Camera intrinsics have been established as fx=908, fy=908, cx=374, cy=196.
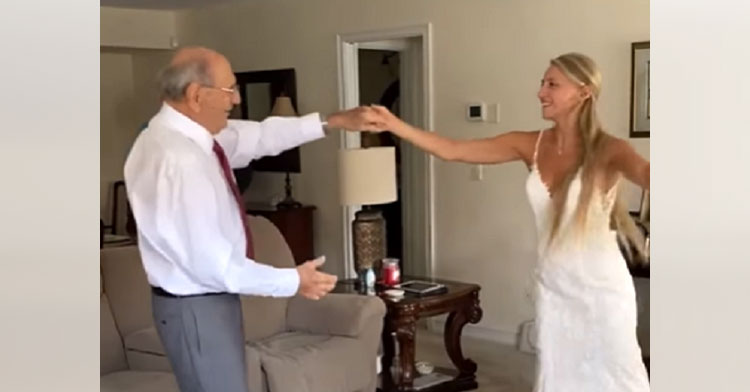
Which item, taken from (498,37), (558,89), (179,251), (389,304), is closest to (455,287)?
(389,304)

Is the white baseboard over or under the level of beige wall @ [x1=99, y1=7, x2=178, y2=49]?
under

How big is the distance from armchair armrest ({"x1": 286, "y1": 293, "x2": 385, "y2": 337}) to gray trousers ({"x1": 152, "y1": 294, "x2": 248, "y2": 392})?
5.07ft

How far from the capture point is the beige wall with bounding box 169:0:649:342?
4648mm

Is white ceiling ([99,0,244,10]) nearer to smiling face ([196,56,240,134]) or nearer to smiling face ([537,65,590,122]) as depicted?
smiling face ([537,65,590,122])

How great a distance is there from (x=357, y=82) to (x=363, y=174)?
181cm

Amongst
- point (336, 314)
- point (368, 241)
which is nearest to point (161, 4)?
point (368, 241)

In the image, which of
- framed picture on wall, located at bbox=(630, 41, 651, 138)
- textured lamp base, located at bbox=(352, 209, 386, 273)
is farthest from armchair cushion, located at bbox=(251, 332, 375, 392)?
framed picture on wall, located at bbox=(630, 41, 651, 138)

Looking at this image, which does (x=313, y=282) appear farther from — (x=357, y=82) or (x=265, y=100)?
(x=265, y=100)

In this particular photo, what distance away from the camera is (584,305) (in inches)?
96.9

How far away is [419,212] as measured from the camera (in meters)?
6.02

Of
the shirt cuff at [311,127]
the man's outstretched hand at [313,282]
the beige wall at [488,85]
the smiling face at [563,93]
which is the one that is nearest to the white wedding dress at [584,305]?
the smiling face at [563,93]
